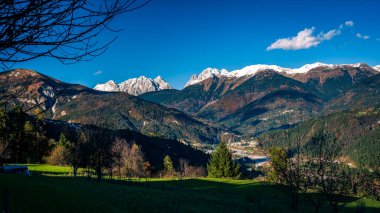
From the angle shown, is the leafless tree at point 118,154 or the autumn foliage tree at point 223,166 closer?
the leafless tree at point 118,154

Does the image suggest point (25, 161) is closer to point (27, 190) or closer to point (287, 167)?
point (27, 190)

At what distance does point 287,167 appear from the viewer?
68.7ft

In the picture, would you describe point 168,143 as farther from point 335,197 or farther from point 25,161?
point 335,197

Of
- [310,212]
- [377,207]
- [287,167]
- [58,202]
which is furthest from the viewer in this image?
[377,207]

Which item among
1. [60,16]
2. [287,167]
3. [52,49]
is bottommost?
[287,167]

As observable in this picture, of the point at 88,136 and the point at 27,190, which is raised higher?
the point at 88,136

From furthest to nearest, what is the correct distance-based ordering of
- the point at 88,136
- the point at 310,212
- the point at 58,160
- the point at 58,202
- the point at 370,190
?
the point at 58,160 → the point at 88,136 → the point at 310,212 → the point at 370,190 → the point at 58,202

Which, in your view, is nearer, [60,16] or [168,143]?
[60,16]

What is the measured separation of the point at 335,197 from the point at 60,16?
15006 mm

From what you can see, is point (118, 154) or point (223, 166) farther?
point (223, 166)

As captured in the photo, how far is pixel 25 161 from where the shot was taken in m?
69.2

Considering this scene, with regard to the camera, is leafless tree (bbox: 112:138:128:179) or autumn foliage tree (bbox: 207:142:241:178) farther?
autumn foliage tree (bbox: 207:142:241:178)

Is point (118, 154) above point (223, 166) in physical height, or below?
above

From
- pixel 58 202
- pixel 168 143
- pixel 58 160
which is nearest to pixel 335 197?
pixel 58 202
